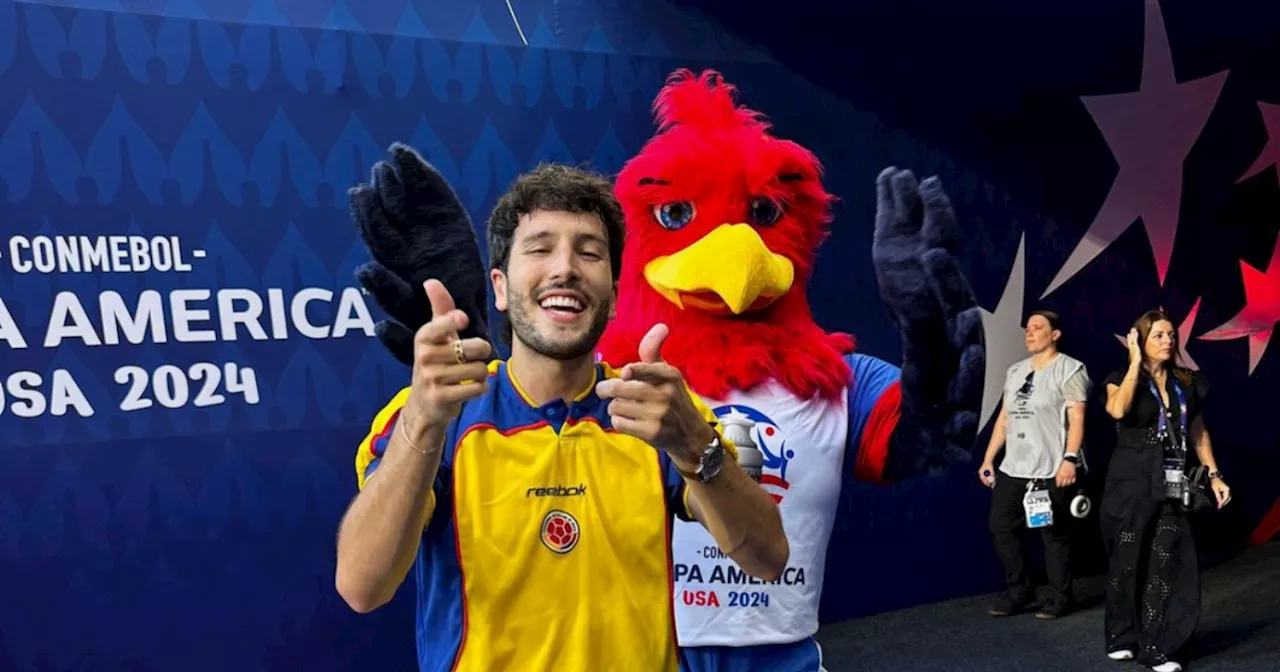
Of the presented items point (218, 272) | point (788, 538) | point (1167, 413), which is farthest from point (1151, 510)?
point (218, 272)

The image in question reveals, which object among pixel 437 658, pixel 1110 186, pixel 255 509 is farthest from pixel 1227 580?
pixel 437 658

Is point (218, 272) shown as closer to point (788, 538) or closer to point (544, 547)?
point (788, 538)

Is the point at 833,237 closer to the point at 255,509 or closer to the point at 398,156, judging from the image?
the point at 255,509

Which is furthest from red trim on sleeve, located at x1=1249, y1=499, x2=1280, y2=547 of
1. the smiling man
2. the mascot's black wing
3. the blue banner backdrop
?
the mascot's black wing

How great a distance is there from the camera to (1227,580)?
15.3 ft

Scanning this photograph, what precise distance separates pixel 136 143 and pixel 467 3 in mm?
1101

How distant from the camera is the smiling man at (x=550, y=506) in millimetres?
1183

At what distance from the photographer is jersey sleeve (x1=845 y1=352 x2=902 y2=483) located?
194 centimetres

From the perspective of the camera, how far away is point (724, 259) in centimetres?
182

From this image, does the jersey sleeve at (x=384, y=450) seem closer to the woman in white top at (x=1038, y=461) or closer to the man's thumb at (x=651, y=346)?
the man's thumb at (x=651, y=346)

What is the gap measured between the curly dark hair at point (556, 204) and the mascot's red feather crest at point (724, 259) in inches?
20.3

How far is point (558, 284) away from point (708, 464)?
283 mm

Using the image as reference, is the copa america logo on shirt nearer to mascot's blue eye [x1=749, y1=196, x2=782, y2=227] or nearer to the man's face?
mascot's blue eye [x1=749, y1=196, x2=782, y2=227]

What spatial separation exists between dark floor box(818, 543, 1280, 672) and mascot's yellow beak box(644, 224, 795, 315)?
213 centimetres
